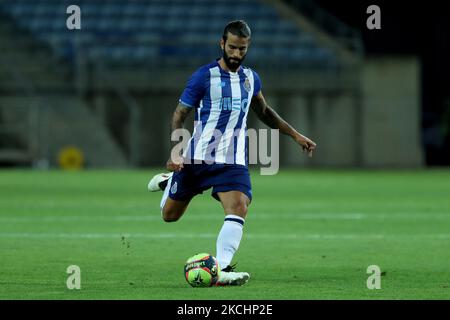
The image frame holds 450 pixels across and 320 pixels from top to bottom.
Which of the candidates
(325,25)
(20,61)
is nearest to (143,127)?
(20,61)

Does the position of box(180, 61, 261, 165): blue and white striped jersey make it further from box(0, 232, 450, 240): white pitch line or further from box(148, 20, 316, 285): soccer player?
box(0, 232, 450, 240): white pitch line

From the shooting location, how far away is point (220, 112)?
10586 mm

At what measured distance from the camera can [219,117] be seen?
34.8ft

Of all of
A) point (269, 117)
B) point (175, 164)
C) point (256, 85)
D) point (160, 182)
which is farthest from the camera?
point (160, 182)

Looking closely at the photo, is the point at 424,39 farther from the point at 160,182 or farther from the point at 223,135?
the point at 223,135

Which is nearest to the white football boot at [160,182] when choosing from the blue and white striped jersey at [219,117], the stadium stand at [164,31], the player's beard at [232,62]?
the blue and white striped jersey at [219,117]

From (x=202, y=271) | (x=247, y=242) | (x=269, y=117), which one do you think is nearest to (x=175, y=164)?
(x=202, y=271)

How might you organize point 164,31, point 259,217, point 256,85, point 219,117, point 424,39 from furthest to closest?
point 424,39, point 164,31, point 259,217, point 256,85, point 219,117

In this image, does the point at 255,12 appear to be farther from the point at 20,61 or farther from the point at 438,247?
the point at 438,247

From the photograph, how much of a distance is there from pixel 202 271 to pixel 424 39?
109 feet

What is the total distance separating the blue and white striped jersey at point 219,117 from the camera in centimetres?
1054

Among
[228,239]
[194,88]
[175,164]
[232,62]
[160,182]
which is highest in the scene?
[232,62]

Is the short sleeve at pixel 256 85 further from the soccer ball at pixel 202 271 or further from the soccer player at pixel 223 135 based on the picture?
the soccer ball at pixel 202 271

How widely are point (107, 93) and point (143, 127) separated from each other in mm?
1429
